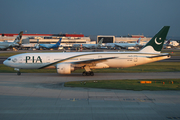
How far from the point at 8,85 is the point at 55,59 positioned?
25.0ft

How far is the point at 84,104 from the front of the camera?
1333cm

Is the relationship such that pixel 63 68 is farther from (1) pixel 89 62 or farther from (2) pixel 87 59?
(2) pixel 87 59

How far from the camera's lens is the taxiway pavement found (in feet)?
36.8

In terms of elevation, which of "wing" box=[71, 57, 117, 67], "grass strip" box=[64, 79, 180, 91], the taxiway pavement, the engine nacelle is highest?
"wing" box=[71, 57, 117, 67]

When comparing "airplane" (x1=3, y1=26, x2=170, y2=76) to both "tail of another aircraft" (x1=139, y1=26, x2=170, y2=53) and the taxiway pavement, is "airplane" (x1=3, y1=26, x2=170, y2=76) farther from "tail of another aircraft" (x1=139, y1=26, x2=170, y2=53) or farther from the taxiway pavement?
the taxiway pavement

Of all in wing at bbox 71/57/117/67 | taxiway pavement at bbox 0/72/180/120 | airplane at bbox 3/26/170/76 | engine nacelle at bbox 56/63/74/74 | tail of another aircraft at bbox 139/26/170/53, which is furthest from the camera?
tail of another aircraft at bbox 139/26/170/53

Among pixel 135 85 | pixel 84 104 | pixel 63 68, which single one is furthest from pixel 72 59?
pixel 84 104

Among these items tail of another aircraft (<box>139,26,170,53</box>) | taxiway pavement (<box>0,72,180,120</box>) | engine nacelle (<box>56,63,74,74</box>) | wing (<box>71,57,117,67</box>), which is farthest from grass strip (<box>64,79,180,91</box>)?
tail of another aircraft (<box>139,26,170,53</box>)

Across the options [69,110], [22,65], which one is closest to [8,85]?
[22,65]

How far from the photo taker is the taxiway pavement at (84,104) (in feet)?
36.8

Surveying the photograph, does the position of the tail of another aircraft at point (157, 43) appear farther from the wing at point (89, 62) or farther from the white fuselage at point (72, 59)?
the wing at point (89, 62)

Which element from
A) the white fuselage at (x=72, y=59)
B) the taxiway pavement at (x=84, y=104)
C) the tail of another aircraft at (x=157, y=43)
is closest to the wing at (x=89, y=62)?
the white fuselage at (x=72, y=59)

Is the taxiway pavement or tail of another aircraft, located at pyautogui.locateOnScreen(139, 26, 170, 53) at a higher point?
tail of another aircraft, located at pyautogui.locateOnScreen(139, 26, 170, 53)

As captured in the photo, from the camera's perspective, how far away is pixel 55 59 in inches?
1004
